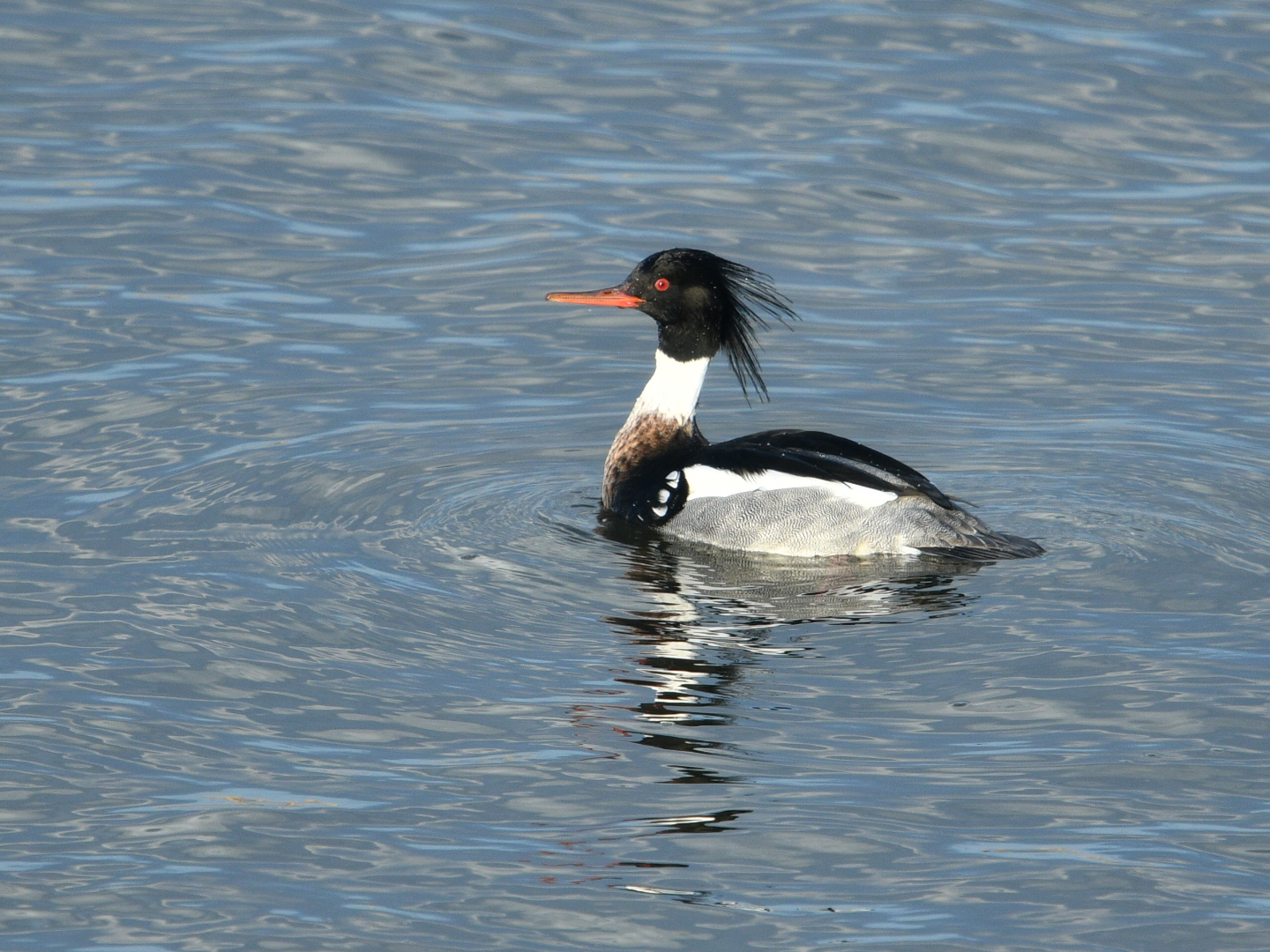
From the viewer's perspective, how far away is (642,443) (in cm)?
1070

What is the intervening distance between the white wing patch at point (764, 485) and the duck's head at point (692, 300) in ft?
2.61

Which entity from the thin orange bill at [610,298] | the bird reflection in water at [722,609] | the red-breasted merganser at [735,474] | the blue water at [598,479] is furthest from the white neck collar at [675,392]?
the bird reflection in water at [722,609]

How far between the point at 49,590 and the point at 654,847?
3701 millimetres

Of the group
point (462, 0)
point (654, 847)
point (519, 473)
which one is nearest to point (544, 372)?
point (519, 473)

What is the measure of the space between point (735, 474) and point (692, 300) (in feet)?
4.24

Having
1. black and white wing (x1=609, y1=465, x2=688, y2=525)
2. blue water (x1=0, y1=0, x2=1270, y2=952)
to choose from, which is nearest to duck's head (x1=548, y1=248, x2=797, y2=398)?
black and white wing (x1=609, y1=465, x2=688, y2=525)

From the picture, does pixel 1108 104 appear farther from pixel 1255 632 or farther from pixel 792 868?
pixel 792 868

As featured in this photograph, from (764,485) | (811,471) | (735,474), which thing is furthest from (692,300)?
(811,471)

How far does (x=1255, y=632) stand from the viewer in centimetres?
834

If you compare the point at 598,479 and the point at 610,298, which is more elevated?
the point at 610,298

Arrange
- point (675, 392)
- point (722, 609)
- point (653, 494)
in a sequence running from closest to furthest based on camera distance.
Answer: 1. point (722, 609)
2. point (653, 494)
3. point (675, 392)

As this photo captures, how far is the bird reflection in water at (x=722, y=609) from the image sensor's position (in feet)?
24.8

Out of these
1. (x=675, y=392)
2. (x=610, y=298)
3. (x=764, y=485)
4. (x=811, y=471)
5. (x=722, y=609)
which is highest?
(x=610, y=298)

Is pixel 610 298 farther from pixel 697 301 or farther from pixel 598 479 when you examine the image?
pixel 598 479
